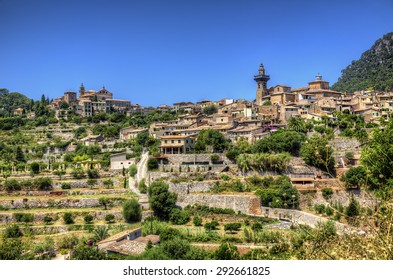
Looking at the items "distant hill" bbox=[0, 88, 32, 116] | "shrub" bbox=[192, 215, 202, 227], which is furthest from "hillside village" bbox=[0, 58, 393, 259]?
"distant hill" bbox=[0, 88, 32, 116]

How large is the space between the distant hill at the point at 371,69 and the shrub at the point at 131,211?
93.2 ft

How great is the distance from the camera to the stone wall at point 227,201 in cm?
1345

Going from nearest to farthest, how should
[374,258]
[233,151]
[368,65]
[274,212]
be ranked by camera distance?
[374,258] → [274,212] → [233,151] → [368,65]

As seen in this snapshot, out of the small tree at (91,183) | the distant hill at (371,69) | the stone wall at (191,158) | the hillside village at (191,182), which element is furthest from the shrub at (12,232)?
the distant hill at (371,69)

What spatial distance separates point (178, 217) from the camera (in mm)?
12938

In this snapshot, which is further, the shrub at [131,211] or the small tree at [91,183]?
the small tree at [91,183]

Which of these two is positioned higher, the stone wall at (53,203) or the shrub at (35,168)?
the shrub at (35,168)

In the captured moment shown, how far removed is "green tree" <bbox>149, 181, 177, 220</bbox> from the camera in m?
13.2

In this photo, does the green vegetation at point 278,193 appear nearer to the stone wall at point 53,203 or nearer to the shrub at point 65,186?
the stone wall at point 53,203

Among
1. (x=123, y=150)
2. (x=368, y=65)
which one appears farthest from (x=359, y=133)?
(x=368, y=65)

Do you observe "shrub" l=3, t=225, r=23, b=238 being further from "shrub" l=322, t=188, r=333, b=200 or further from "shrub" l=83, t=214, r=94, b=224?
"shrub" l=322, t=188, r=333, b=200

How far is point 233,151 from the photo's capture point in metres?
16.4
